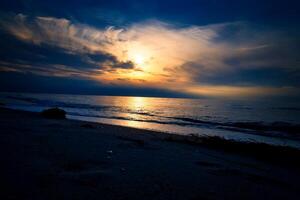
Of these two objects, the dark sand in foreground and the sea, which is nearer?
the dark sand in foreground

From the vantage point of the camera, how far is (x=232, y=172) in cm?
615

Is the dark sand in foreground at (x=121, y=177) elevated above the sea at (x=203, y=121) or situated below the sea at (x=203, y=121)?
above

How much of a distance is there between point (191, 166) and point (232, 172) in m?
1.27

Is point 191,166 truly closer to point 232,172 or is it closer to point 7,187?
point 232,172

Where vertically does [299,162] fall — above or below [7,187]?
below

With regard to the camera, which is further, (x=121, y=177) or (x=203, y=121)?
(x=203, y=121)

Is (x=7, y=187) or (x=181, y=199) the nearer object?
(x=7, y=187)

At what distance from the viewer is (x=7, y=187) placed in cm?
367

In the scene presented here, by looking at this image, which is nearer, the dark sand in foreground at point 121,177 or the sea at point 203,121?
the dark sand in foreground at point 121,177

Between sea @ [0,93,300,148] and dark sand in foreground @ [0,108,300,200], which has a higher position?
dark sand in foreground @ [0,108,300,200]

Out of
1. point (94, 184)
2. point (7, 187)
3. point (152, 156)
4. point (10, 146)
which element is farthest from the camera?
point (152, 156)

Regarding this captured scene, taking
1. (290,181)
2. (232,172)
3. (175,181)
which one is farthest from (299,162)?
(175,181)

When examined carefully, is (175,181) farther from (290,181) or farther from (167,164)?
(290,181)

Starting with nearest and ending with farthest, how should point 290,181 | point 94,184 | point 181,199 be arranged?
point 181,199, point 94,184, point 290,181
